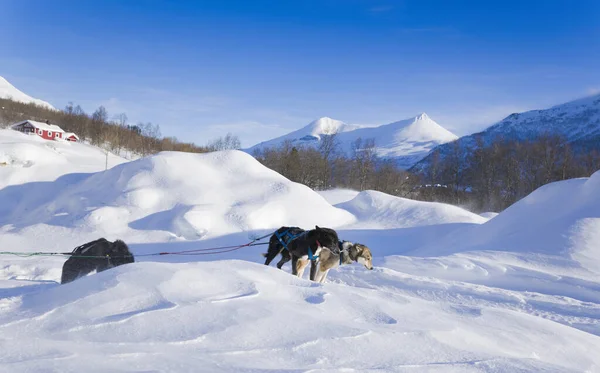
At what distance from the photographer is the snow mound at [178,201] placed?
1675cm

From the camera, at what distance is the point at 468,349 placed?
11.7 feet

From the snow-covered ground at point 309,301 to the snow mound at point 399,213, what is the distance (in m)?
2.06

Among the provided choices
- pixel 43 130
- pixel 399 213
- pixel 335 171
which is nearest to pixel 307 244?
pixel 399 213

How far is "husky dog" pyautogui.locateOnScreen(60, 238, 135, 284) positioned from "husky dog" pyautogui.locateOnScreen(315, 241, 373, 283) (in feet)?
10.7

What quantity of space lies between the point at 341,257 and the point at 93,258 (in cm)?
408

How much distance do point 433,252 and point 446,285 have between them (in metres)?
4.84

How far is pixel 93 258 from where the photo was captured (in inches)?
269

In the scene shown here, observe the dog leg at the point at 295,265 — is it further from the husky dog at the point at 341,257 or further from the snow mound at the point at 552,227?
the snow mound at the point at 552,227

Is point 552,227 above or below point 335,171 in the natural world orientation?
→ below

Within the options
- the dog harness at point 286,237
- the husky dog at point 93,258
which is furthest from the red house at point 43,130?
the dog harness at point 286,237

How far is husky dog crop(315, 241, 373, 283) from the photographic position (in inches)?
277

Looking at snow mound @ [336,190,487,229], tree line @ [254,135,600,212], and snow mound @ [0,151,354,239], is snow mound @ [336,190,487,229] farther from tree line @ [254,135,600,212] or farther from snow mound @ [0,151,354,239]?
tree line @ [254,135,600,212]

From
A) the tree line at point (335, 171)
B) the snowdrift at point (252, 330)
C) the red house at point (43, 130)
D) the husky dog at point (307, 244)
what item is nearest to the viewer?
the snowdrift at point (252, 330)

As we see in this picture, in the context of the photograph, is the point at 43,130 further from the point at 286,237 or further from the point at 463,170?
the point at 286,237
